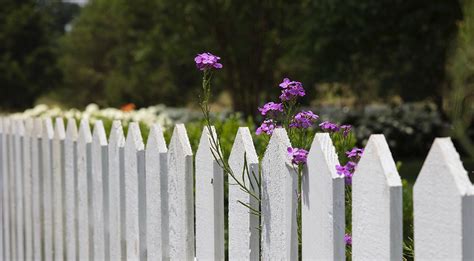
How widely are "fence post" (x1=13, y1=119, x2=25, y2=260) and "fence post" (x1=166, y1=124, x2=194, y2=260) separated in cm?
176

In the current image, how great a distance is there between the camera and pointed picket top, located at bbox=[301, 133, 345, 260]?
1519mm

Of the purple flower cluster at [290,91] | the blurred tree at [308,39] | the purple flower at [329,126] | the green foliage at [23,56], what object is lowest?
the purple flower at [329,126]

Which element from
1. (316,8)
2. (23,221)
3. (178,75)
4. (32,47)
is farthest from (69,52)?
(23,221)

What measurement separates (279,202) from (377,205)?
376 mm

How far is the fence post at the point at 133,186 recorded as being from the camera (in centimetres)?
242

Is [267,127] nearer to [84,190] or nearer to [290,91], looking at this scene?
[290,91]

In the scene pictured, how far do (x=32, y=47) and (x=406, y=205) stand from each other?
30.8 metres

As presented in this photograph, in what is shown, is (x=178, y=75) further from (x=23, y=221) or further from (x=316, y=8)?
(x=23, y=221)

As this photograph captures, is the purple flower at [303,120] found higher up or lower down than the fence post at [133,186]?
higher up

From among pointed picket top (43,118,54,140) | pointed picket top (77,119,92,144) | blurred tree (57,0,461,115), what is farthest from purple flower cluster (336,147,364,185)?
blurred tree (57,0,461,115)

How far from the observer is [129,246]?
2516 millimetres

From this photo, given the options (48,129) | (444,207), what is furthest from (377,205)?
(48,129)

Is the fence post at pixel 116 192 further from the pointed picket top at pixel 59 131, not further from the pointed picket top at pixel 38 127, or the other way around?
the pointed picket top at pixel 38 127

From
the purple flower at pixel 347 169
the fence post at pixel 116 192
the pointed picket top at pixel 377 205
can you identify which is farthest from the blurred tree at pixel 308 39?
the pointed picket top at pixel 377 205
